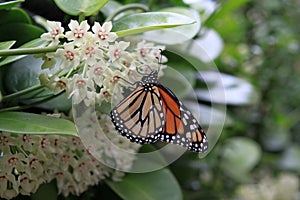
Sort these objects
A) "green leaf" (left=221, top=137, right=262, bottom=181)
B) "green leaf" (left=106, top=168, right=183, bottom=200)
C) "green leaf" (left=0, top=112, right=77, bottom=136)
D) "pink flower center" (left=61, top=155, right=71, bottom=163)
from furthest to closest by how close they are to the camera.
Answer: "green leaf" (left=221, top=137, right=262, bottom=181)
"green leaf" (left=106, top=168, right=183, bottom=200)
"pink flower center" (left=61, top=155, right=71, bottom=163)
"green leaf" (left=0, top=112, right=77, bottom=136)

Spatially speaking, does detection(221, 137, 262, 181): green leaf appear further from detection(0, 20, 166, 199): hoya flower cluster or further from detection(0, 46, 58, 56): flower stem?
detection(0, 46, 58, 56): flower stem

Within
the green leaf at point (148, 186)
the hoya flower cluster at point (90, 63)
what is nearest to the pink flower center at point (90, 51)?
the hoya flower cluster at point (90, 63)

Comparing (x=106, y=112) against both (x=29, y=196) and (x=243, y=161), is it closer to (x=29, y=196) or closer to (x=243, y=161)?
(x=29, y=196)

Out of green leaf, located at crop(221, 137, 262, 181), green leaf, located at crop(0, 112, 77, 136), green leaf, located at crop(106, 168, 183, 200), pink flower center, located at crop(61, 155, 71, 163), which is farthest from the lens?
green leaf, located at crop(221, 137, 262, 181)

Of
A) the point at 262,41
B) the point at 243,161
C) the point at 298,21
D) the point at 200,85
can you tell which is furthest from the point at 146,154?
the point at 298,21

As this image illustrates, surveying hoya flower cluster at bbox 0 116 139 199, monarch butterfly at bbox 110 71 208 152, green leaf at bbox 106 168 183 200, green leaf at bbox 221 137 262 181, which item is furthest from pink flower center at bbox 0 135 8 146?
green leaf at bbox 221 137 262 181

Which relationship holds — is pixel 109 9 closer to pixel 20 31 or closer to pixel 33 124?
pixel 20 31

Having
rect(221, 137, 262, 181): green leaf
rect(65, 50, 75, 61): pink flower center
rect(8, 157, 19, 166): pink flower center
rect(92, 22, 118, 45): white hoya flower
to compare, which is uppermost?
rect(92, 22, 118, 45): white hoya flower

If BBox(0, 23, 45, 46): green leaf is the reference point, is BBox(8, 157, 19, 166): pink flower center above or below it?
below
